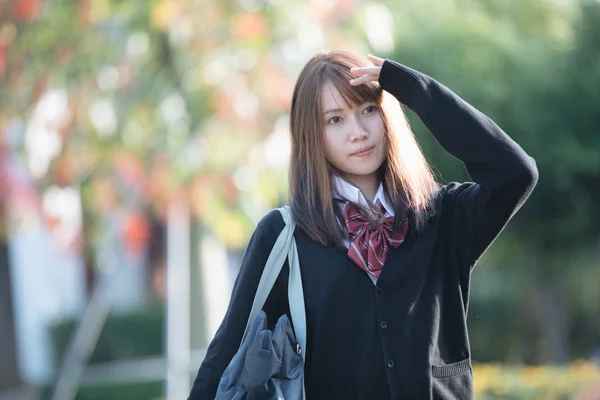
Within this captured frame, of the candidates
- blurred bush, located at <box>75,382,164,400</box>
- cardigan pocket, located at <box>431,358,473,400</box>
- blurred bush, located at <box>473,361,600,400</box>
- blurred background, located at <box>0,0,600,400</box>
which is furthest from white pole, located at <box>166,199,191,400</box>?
cardigan pocket, located at <box>431,358,473,400</box>

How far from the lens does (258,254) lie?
9.21ft

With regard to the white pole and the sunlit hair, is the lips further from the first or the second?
the white pole

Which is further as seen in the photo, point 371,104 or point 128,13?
point 128,13

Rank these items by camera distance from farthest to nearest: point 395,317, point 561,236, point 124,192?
point 561,236, point 124,192, point 395,317

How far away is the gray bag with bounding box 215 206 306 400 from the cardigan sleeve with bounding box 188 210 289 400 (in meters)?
0.04

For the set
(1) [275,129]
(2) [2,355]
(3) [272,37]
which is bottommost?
(2) [2,355]

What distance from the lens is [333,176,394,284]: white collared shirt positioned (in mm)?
2842

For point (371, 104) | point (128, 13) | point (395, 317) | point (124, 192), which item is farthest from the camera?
point (124, 192)

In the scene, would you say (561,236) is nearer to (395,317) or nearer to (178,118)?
(178,118)

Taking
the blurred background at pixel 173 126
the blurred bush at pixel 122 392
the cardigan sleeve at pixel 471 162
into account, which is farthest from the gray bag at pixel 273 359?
the blurred bush at pixel 122 392

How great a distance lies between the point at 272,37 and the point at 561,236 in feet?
21.6

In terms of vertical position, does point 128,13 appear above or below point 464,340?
above

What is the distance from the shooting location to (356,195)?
2.84 meters

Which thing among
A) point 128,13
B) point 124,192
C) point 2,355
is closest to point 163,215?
point 124,192
